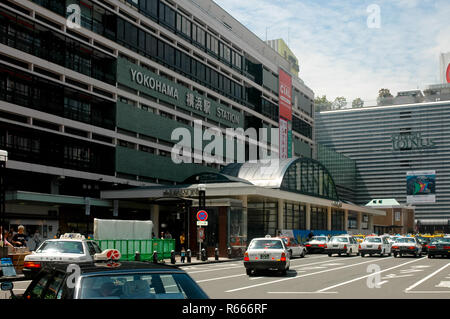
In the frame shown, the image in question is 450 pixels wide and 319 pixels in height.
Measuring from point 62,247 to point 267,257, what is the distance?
893 centimetres

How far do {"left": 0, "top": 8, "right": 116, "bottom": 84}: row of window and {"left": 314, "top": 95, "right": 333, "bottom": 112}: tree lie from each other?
5702 inches

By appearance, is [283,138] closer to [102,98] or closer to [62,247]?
[102,98]

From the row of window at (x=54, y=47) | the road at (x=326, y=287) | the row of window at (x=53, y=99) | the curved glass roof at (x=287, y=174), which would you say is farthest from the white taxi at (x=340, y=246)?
the row of window at (x=54, y=47)

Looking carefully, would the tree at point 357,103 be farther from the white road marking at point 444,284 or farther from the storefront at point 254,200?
the white road marking at point 444,284

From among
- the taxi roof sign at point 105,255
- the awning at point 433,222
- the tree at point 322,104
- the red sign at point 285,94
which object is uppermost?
the tree at point 322,104

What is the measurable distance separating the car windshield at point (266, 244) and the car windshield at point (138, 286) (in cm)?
1828

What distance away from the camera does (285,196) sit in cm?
5638

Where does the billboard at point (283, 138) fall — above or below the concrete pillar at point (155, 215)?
above

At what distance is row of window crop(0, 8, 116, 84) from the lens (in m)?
41.8

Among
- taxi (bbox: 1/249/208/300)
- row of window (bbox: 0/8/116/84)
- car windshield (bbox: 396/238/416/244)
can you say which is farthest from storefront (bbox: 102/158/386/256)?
taxi (bbox: 1/249/208/300)

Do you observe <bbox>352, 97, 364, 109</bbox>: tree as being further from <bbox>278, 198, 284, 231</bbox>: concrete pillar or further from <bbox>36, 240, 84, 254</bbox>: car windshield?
<bbox>36, 240, 84, 254</bbox>: car windshield

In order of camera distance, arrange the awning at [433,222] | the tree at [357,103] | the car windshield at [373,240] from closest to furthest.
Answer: the car windshield at [373,240]
the awning at [433,222]
the tree at [357,103]

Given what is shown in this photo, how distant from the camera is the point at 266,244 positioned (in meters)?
24.6

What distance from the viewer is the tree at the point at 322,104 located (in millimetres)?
191750
